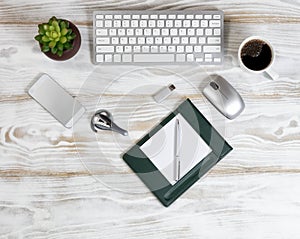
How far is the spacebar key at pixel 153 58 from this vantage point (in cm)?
118

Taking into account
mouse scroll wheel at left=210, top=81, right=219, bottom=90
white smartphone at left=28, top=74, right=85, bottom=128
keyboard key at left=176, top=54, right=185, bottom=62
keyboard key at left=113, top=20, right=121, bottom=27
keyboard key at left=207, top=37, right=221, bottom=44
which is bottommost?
white smartphone at left=28, top=74, right=85, bottom=128

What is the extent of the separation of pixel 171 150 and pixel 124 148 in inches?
3.9

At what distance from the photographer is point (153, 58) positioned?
1.18 m

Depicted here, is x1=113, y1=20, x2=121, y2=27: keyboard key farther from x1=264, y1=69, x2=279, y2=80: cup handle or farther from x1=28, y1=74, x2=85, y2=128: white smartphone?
x1=264, y1=69, x2=279, y2=80: cup handle

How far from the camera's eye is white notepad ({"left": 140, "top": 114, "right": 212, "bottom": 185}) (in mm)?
1176

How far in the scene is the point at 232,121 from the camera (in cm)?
119

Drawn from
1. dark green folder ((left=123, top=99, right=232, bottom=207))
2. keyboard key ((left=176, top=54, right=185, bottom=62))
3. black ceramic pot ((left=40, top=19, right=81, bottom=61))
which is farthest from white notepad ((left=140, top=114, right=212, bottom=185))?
Result: black ceramic pot ((left=40, top=19, right=81, bottom=61))

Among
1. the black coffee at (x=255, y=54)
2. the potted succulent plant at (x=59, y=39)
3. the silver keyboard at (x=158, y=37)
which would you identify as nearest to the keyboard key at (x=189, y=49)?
the silver keyboard at (x=158, y=37)

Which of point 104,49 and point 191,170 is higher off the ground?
point 104,49

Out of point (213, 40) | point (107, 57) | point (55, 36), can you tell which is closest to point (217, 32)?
point (213, 40)

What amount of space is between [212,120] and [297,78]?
8.0 inches

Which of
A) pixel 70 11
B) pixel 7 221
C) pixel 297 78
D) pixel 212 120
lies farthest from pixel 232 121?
pixel 7 221

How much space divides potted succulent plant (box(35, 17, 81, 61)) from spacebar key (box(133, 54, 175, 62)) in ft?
0.41

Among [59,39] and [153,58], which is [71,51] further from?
[153,58]
